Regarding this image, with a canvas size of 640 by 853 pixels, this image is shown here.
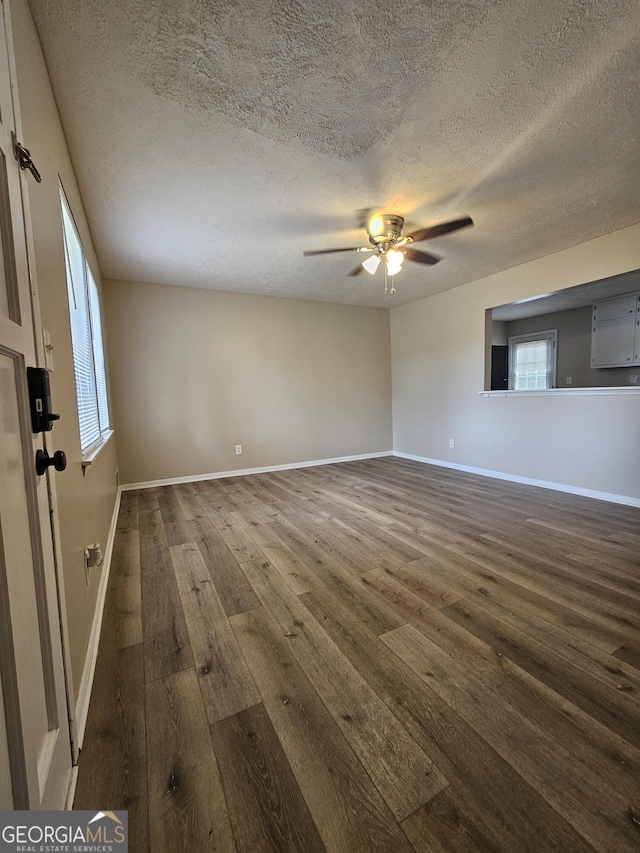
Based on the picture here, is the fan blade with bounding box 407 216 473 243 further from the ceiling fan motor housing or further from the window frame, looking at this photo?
the window frame

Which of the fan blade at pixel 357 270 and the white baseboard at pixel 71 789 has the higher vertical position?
the fan blade at pixel 357 270

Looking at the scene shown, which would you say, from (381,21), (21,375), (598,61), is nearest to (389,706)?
(21,375)

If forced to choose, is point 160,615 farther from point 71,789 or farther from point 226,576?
point 71,789

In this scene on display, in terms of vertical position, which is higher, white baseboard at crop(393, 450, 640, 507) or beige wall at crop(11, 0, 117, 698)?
beige wall at crop(11, 0, 117, 698)

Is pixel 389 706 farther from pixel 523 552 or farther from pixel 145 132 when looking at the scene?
pixel 145 132

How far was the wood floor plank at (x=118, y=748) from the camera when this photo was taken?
3.05 ft

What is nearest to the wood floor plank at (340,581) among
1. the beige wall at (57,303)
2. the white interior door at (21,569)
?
the beige wall at (57,303)

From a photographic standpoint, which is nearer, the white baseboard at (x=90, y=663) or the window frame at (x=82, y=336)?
the white baseboard at (x=90, y=663)

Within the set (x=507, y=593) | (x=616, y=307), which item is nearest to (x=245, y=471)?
(x=507, y=593)

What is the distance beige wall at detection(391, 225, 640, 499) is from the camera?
3223 mm

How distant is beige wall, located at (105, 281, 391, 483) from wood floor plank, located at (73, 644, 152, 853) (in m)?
3.22

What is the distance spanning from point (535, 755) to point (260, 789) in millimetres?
835

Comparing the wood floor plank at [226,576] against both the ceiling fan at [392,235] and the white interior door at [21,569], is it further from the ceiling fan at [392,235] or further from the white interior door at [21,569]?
the ceiling fan at [392,235]

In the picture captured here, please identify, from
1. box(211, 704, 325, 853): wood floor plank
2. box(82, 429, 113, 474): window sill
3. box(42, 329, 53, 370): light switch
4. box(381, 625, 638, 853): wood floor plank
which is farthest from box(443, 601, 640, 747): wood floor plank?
box(42, 329, 53, 370): light switch
